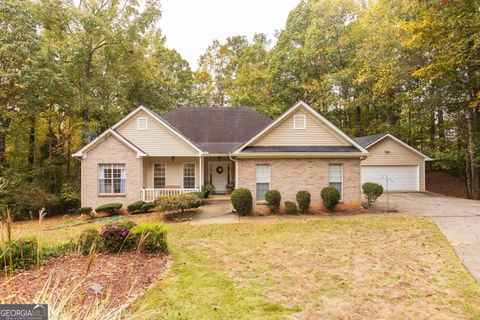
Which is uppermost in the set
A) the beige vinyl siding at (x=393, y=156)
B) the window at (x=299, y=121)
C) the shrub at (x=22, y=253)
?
the window at (x=299, y=121)

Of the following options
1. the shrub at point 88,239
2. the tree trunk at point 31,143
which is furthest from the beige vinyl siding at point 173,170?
Answer: the shrub at point 88,239

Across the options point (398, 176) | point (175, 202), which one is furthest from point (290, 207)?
point (398, 176)

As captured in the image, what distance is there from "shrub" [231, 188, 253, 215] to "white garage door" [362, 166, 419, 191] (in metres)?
13.3

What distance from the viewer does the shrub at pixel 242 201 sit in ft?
38.8

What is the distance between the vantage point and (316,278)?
5.07m

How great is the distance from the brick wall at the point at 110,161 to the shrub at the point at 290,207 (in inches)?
338

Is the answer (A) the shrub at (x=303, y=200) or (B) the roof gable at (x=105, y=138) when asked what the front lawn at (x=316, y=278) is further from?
(B) the roof gable at (x=105, y=138)

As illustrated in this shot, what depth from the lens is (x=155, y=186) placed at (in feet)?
55.9

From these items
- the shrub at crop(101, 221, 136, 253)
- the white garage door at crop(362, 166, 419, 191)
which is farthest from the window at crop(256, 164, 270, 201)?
the white garage door at crop(362, 166, 419, 191)

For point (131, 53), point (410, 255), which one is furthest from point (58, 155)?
point (410, 255)

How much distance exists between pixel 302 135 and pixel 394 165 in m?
12.1

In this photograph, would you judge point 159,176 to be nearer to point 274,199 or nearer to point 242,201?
point 242,201

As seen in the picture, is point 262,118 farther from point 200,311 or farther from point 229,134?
point 200,311

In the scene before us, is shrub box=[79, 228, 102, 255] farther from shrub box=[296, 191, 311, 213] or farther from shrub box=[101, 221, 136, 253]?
shrub box=[296, 191, 311, 213]
